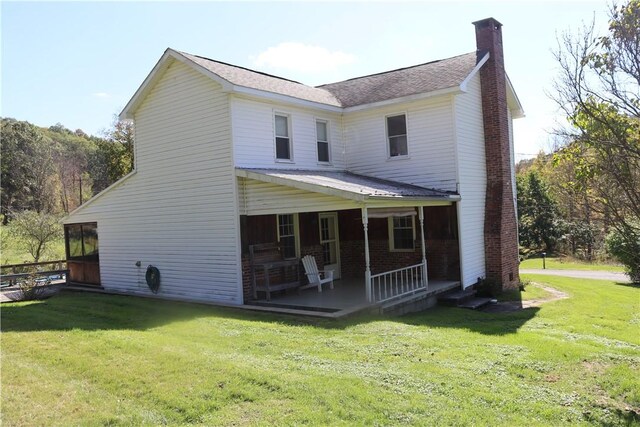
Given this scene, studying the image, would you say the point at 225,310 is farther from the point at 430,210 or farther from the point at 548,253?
the point at 548,253

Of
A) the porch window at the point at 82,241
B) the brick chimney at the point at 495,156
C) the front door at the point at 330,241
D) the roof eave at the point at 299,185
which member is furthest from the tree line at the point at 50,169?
the brick chimney at the point at 495,156

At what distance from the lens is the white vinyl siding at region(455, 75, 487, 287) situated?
581 inches

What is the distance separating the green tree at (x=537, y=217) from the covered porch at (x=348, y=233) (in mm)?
22966

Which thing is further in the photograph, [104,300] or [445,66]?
[445,66]

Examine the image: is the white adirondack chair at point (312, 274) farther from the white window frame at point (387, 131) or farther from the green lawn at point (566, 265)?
the green lawn at point (566, 265)

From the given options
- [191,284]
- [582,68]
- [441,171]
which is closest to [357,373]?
[582,68]

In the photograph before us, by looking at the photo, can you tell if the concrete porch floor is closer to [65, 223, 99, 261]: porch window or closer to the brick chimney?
the brick chimney

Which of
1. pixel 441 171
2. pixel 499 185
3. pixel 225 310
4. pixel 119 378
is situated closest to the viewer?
pixel 119 378

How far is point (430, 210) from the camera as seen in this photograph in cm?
1519

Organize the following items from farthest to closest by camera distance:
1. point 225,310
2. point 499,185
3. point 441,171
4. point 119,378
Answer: point 499,185 → point 441,171 → point 225,310 → point 119,378

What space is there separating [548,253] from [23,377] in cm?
3463

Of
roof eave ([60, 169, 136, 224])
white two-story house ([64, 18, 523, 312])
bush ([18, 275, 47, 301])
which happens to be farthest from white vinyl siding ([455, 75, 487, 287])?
bush ([18, 275, 47, 301])

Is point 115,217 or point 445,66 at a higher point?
point 445,66

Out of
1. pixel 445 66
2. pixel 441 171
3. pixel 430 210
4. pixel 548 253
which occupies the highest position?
pixel 445 66
